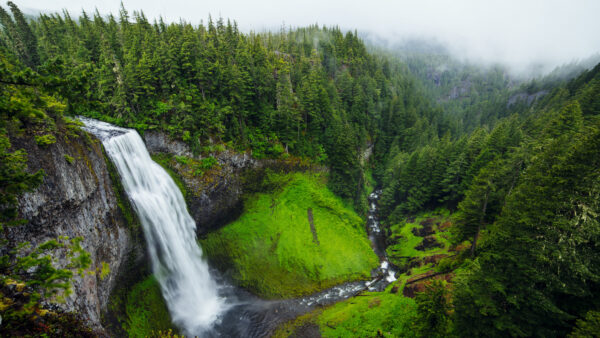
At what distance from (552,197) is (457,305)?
9074mm

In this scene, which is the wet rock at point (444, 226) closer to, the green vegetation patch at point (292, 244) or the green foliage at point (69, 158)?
the green vegetation patch at point (292, 244)

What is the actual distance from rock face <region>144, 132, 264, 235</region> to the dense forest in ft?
5.70

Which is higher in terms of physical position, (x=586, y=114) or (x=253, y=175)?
(x=586, y=114)

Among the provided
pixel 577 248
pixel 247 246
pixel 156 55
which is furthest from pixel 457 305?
pixel 156 55

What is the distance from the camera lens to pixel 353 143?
4878 centimetres

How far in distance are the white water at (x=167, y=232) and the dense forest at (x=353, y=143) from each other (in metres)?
5.00

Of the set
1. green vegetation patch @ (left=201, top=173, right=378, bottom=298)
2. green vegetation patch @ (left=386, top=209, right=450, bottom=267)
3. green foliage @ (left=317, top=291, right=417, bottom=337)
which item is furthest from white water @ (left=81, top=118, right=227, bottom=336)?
green vegetation patch @ (left=386, top=209, right=450, bottom=267)

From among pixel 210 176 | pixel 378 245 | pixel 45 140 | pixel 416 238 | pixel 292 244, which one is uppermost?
pixel 45 140

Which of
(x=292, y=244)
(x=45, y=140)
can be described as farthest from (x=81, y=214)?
(x=292, y=244)

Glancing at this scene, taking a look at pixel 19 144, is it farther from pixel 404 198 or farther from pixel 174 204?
pixel 404 198

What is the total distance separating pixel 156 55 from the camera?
114 feet

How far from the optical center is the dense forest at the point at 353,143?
1089 cm

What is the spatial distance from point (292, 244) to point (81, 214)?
25.6 metres

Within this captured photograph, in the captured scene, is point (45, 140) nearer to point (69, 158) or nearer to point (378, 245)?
point (69, 158)
